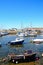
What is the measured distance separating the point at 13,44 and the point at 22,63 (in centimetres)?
3089

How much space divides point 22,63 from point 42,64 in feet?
13.9

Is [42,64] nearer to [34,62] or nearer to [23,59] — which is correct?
[34,62]

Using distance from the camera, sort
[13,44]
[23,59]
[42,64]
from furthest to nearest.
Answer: [13,44] → [23,59] → [42,64]

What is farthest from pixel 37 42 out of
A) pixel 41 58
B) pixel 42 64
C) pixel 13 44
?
pixel 42 64

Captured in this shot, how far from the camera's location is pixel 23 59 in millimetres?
34594

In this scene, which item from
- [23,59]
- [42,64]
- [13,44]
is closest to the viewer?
[42,64]

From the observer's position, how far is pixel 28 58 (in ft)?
115

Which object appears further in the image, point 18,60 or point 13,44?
point 13,44

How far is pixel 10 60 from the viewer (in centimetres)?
3478

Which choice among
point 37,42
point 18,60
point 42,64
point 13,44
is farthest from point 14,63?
point 37,42

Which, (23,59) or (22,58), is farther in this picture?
(23,59)

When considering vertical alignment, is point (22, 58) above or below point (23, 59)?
above

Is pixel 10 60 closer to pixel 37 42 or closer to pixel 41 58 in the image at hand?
pixel 41 58

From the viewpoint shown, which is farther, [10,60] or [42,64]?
[10,60]
